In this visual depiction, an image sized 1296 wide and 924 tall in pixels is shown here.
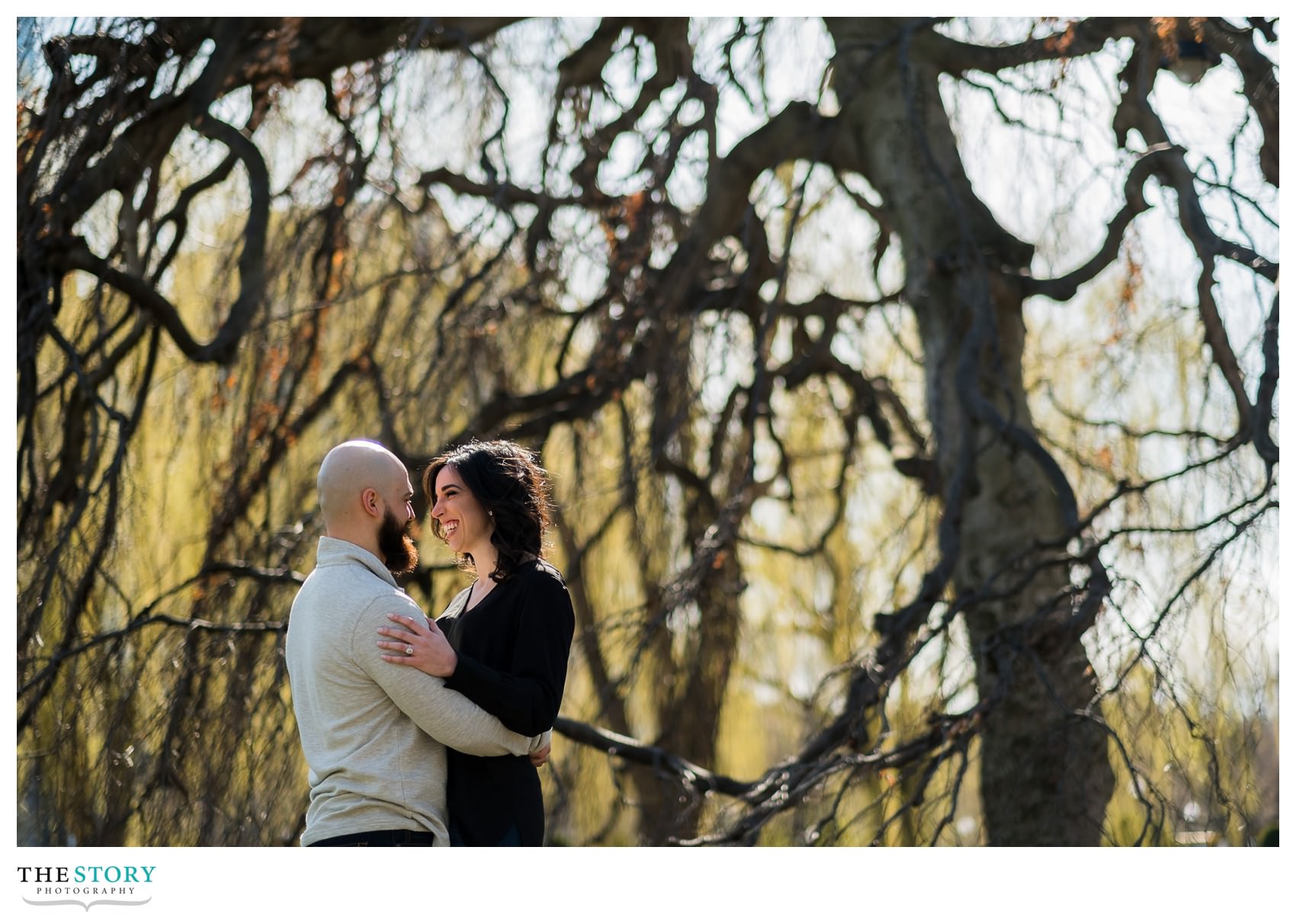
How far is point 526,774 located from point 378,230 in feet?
6.76

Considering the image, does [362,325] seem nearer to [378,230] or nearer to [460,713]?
[378,230]

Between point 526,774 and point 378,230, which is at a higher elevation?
point 378,230

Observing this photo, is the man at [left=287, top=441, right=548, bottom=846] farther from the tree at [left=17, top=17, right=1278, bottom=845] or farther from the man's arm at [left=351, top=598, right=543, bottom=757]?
the tree at [left=17, top=17, right=1278, bottom=845]

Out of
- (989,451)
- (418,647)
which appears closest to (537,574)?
(418,647)

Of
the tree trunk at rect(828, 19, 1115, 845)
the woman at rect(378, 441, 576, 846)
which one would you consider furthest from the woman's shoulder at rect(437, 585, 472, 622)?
the tree trunk at rect(828, 19, 1115, 845)

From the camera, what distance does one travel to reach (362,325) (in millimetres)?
3879

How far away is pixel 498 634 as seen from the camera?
2084 millimetres

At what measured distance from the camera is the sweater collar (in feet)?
6.72

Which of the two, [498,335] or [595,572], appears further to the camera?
[595,572]

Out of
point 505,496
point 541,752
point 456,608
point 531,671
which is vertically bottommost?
point 541,752

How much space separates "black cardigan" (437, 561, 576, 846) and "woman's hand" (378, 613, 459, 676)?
22 millimetres

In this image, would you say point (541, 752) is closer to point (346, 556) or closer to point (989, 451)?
point (346, 556)

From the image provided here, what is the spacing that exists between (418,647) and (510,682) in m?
0.14
